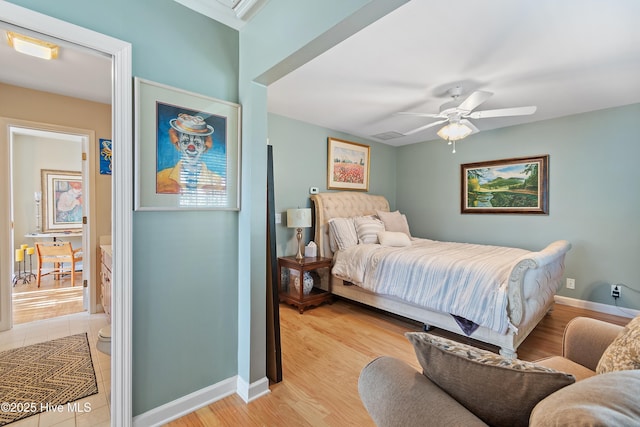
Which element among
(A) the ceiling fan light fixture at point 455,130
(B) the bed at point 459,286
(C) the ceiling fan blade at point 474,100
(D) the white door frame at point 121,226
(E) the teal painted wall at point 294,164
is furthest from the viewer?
(E) the teal painted wall at point 294,164

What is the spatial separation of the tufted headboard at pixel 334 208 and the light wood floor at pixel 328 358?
861mm

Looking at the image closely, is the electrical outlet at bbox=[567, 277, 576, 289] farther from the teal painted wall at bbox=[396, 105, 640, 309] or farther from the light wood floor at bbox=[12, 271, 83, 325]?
the light wood floor at bbox=[12, 271, 83, 325]

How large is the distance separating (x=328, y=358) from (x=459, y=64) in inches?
105

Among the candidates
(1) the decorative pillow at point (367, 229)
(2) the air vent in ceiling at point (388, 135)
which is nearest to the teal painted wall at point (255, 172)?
(1) the decorative pillow at point (367, 229)

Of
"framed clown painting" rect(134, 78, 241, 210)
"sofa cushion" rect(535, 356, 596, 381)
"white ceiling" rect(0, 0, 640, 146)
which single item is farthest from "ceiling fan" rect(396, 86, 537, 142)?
"sofa cushion" rect(535, 356, 596, 381)

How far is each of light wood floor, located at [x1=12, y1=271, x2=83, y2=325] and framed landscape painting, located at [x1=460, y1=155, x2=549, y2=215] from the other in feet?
18.3

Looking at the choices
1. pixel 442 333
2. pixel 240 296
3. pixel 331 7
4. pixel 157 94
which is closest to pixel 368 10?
pixel 331 7

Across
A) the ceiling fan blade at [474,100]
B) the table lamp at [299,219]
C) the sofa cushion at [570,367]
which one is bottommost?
the sofa cushion at [570,367]

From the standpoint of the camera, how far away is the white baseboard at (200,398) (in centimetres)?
160

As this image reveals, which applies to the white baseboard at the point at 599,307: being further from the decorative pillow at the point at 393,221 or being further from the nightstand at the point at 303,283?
the nightstand at the point at 303,283

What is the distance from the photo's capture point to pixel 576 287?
144 inches

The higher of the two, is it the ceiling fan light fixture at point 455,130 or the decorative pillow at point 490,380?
the ceiling fan light fixture at point 455,130

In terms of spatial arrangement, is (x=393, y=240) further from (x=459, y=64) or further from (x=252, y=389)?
(x=252, y=389)

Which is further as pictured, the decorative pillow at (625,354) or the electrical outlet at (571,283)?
the electrical outlet at (571,283)
